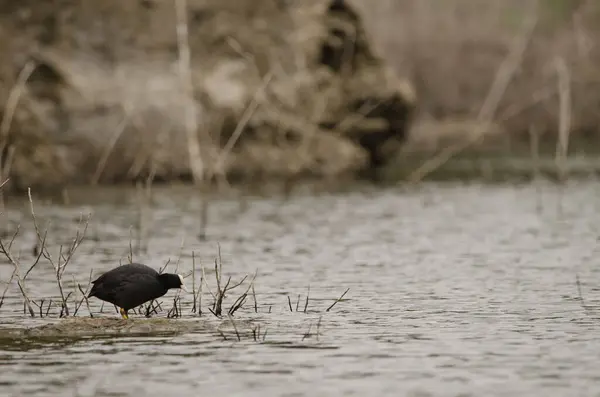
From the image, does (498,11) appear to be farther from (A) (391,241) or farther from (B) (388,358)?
(B) (388,358)

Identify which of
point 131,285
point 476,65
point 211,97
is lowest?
point 131,285

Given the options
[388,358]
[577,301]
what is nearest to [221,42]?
[577,301]

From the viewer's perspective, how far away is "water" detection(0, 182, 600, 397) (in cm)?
1345

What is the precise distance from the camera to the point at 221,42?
37.9m

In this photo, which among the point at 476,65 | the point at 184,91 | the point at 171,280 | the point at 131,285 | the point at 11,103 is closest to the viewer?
the point at 131,285

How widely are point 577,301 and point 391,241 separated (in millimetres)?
8527

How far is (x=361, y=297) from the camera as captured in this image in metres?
19.3

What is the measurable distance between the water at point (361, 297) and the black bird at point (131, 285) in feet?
2.56

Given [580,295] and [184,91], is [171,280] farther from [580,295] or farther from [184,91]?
[184,91]

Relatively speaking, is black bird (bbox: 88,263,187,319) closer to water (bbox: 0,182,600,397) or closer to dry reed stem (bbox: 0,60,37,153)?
water (bbox: 0,182,600,397)

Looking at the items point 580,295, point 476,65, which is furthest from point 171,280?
point 476,65

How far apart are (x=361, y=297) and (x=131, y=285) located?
3957 millimetres

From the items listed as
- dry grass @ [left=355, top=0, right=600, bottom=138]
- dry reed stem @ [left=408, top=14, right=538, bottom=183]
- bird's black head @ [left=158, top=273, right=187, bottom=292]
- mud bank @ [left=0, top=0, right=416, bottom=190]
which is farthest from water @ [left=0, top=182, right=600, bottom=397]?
dry grass @ [left=355, top=0, right=600, bottom=138]

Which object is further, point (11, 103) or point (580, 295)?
point (11, 103)
